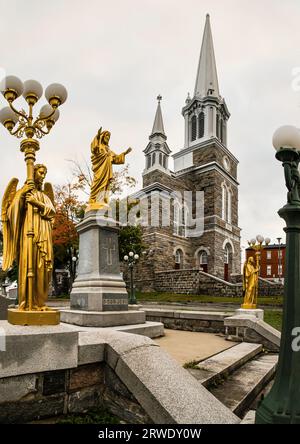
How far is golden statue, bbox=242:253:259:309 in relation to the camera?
9.49 metres

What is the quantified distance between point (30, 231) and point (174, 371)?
2.11 meters

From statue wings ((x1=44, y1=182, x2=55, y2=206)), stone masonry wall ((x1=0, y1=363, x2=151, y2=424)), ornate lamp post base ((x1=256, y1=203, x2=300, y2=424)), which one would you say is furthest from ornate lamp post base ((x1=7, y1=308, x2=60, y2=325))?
ornate lamp post base ((x1=256, y1=203, x2=300, y2=424))

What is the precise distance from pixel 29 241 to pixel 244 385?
3.52 metres

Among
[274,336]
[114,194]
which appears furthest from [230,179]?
[274,336]

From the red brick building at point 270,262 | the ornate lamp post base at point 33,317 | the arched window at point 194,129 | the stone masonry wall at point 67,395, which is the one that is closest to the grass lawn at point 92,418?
the stone masonry wall at point 67,395

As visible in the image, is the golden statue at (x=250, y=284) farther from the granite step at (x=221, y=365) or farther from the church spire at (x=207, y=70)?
the church spire at (x=207, y=70)

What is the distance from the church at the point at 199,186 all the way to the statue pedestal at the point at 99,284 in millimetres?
25337

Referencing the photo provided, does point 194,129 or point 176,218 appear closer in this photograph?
point 176,218

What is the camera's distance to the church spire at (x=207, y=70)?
4125 cm

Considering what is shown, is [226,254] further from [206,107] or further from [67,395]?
[67,395]

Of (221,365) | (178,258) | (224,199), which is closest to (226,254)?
(178,258)

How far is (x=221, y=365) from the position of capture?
486 centimetres

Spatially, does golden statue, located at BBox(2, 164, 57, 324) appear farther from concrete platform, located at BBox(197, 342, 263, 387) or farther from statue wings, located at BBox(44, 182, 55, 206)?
concrete platform, located at BBox(197, 342, 263, 387)

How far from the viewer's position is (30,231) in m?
3.47
